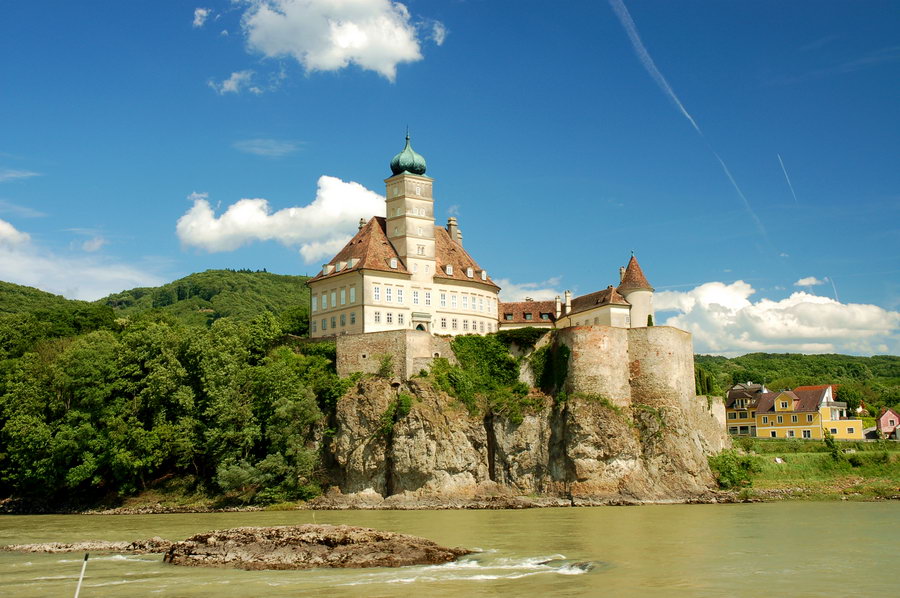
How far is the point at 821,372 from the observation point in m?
133

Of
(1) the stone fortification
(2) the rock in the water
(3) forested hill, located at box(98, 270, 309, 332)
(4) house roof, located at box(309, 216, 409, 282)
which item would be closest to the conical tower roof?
(1) the stone fortification

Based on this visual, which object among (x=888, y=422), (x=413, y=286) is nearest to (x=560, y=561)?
(x=413, y=286)

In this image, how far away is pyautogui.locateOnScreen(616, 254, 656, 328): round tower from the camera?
202ft

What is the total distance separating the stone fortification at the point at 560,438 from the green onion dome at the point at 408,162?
1441cm

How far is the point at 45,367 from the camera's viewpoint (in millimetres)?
58312

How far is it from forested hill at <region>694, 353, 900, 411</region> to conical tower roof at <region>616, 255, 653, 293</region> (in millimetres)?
43436

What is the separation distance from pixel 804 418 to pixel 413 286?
129 feet

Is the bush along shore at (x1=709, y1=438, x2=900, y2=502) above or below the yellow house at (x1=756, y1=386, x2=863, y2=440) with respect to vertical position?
below

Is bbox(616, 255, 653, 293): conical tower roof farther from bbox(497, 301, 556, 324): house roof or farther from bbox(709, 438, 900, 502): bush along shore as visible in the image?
bbox(709, 438, 900, 502): bush along shore

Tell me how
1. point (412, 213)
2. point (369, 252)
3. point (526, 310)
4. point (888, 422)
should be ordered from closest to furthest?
point (369, 252), point (412, 213), point (526, 310), point (888, 422)

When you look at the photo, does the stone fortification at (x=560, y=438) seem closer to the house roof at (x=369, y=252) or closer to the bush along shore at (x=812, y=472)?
the bush along shore at (x=812, y=472)

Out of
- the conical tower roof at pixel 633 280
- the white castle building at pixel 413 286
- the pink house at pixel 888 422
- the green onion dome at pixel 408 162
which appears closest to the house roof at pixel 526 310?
the white castle building at pixel 413 286

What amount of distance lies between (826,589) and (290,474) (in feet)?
116

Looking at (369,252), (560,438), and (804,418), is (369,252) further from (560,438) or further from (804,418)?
(804,418)
